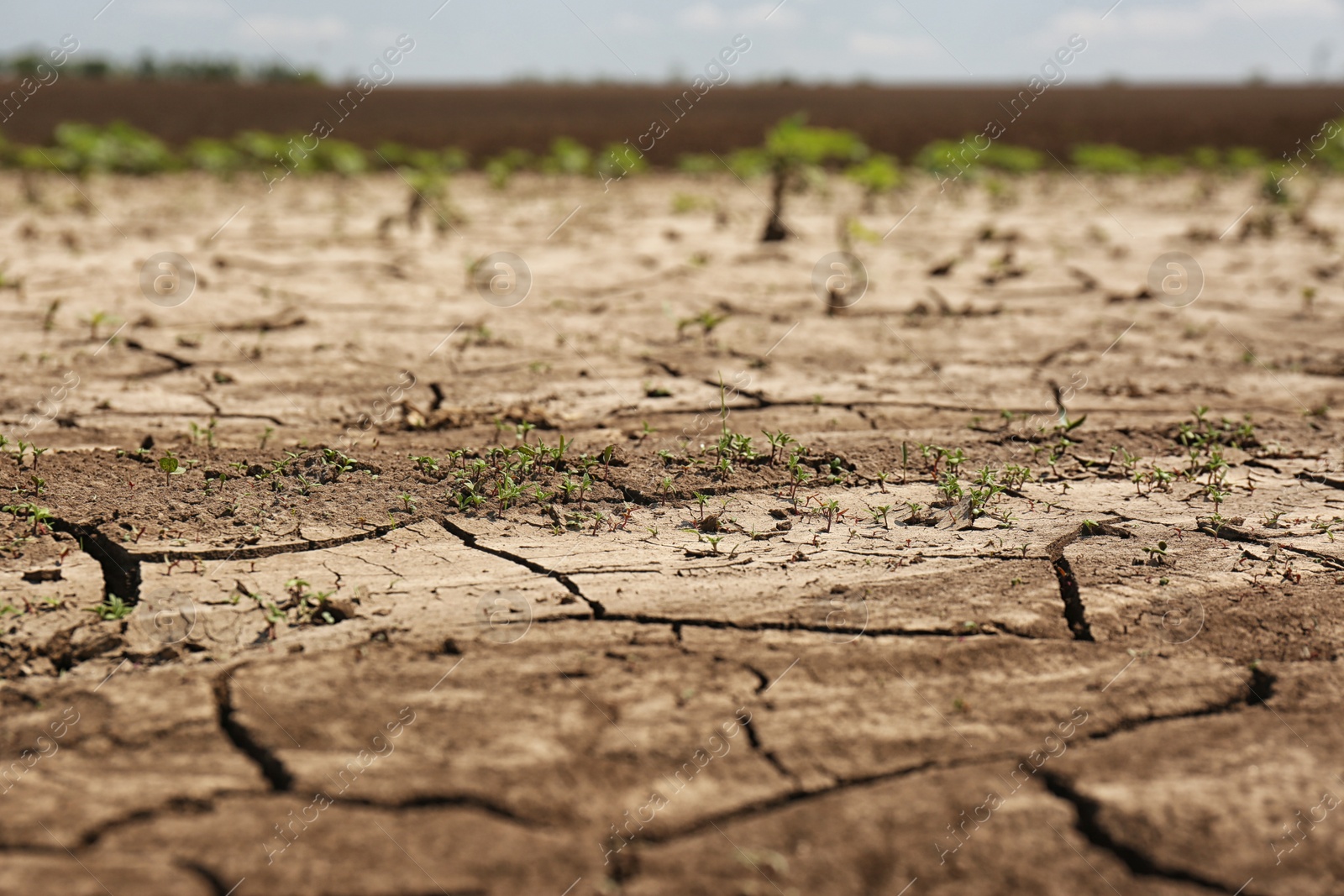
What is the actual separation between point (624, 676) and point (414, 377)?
2291 millimetres

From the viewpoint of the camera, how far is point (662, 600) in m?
2.42

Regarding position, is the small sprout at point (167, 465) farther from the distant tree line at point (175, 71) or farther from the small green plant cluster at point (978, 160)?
the distant tree line at point (175, 71)

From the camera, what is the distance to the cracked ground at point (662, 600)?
5.55 ft

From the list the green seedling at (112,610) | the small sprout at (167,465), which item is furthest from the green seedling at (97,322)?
the green seedling at (112,610)

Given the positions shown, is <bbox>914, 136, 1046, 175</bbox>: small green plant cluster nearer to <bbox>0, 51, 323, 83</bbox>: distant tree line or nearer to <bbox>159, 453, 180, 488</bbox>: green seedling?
<bbox>159, 453, 180, 488</bbox>: green seedling

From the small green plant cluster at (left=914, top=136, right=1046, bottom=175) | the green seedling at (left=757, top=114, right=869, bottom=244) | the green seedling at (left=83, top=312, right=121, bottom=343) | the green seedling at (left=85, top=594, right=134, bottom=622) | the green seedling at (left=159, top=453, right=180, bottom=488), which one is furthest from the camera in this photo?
the small green plant cluster at (left=914, top=136, right=1046, bottom=175)

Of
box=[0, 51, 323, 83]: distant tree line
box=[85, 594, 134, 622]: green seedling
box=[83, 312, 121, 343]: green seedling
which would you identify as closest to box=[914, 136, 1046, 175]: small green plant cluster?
box=[83, 312, 121, 343]: green seedling

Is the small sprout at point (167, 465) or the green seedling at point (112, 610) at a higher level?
the small sprout at point (167, 465)

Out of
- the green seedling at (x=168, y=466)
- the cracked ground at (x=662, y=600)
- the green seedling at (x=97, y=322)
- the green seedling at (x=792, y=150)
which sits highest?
the green seedling at (x=792, y=150)

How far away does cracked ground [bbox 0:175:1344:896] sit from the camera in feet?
5.55

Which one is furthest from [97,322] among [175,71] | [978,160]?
[175,71]

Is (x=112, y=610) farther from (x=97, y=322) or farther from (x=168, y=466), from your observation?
(x=97, y=322)


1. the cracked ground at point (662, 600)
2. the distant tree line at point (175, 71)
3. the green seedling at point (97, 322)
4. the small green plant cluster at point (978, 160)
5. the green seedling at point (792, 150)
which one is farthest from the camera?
the distant tree line at point (175, 71)

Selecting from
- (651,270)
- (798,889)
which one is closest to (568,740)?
(798,889)
